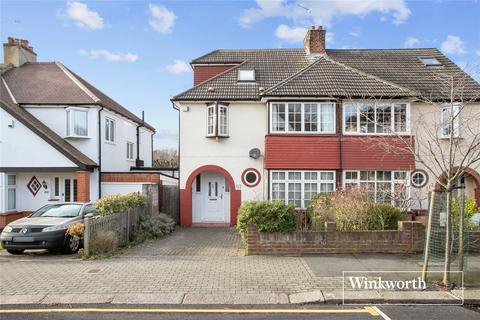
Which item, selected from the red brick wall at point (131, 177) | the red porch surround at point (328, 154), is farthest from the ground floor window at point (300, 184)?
the red brick wall at point (131, 177)

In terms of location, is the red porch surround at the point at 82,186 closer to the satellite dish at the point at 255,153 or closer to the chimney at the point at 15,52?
the satellite dish at the point at 255,153

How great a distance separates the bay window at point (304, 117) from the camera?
18.1 m

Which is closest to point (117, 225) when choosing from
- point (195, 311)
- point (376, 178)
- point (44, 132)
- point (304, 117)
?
point (195, 311)

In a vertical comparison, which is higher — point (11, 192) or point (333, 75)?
point (333, 75)

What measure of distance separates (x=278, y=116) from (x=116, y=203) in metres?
7.95

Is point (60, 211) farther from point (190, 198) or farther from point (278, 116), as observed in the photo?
point (278, 116)

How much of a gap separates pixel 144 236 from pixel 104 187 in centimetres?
613

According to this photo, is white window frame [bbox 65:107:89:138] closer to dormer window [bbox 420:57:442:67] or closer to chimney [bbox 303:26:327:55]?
chimney [bbox 303:26:327:55]

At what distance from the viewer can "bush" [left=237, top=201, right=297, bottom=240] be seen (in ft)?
35.9

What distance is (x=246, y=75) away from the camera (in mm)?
20141

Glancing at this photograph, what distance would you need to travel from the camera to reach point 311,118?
18141 millimetres

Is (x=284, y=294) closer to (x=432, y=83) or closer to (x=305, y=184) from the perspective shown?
(x=305, y=184)

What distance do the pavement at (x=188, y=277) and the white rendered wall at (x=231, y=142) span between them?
22.1 feet

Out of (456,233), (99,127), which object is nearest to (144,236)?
(99,127)
